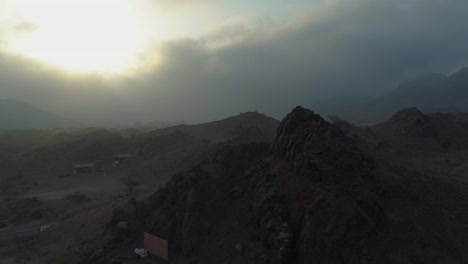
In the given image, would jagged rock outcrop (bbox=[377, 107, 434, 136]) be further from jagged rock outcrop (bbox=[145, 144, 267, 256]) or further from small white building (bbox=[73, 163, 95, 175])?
small white building (bbox=[73, 163, 95, 175])

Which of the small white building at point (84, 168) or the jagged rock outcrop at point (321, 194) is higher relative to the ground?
the jagged rock outcrop at point (321, 194)

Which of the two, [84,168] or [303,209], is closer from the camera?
[303,209]

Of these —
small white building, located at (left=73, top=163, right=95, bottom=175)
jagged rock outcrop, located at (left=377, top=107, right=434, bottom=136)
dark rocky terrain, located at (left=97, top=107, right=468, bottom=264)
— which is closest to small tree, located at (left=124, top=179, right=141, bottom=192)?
small white building, located at (left=73, top=163, right=95, bottom=175)

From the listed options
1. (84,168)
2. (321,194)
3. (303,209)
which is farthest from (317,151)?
(84,168)

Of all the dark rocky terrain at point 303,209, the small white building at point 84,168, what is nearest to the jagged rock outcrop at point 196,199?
the dark rocky terrain at point 303,209

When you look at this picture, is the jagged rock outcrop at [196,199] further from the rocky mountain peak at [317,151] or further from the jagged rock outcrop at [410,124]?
the jagged rock outcrop at [410,124]

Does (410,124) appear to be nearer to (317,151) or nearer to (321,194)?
(317,151)

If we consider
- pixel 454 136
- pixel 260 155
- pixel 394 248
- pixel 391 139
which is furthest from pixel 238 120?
pixel 394 248
